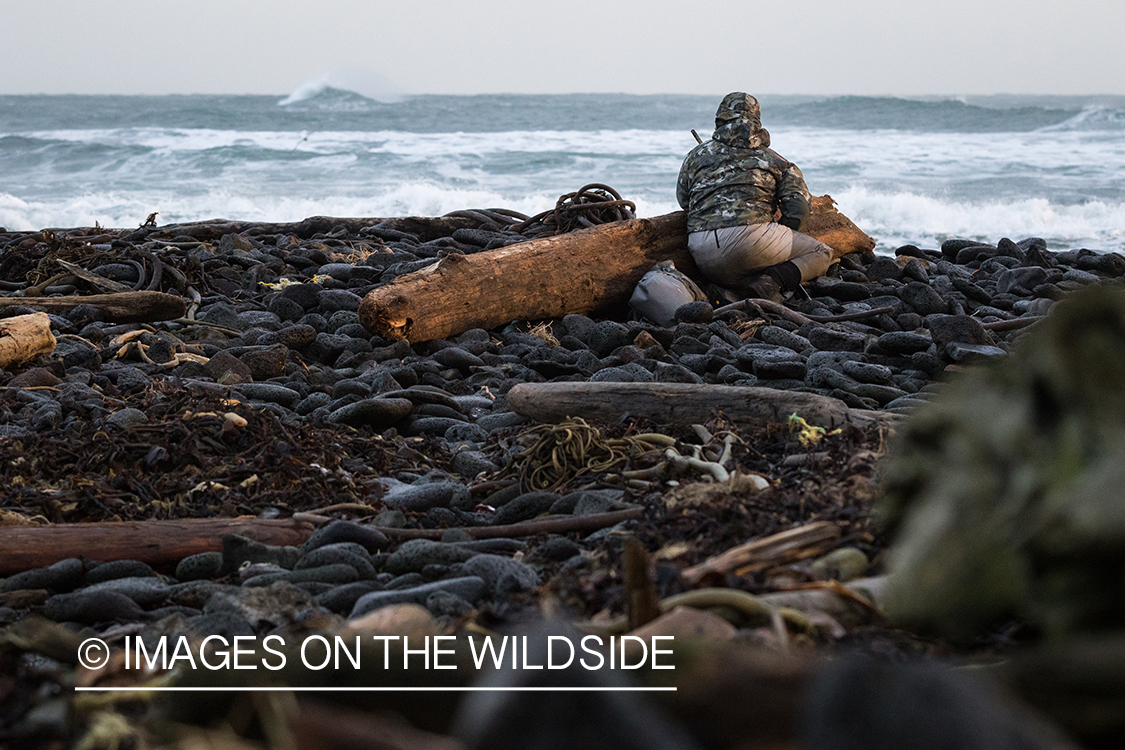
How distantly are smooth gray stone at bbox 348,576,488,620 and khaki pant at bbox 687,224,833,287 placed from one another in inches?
202

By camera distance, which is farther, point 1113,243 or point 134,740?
point 1113,243

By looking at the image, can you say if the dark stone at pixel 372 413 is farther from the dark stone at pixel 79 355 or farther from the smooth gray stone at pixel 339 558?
the dark stone at pixel 79 355

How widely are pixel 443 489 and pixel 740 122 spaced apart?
4.94 m

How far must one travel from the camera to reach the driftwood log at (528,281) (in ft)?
21.1

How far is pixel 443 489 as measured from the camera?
3791 millimetres

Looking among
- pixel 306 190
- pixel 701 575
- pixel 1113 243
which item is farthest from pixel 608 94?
pixel 701 575

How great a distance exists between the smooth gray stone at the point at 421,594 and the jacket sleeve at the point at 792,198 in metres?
5.60

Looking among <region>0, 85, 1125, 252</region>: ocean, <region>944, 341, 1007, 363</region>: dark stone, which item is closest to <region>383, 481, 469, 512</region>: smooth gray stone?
<region>944, 341, 1007, 363</region>: dark stone

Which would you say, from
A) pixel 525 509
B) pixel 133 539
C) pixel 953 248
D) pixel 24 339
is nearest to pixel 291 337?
pixel 24 339

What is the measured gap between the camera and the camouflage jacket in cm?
744

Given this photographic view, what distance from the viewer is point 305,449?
423cm

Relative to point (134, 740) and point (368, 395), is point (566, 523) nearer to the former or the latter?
point (134, 740)

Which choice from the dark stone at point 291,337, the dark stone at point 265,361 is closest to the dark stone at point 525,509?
the dark stone at point 265,361

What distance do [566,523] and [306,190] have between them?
60.9 feet
